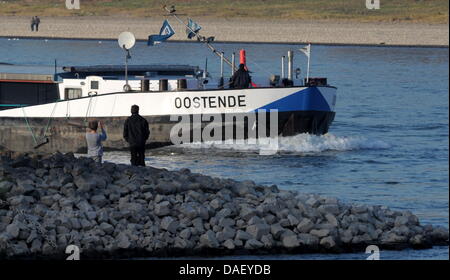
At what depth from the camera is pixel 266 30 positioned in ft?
376

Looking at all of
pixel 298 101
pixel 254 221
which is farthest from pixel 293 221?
pixel 298 101

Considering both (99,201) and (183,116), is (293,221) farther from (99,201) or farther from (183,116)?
(183,116)

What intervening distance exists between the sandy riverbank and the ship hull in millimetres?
69822

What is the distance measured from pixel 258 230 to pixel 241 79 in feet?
48.8

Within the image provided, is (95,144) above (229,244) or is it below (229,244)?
above

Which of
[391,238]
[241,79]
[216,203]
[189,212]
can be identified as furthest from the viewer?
[241,79]

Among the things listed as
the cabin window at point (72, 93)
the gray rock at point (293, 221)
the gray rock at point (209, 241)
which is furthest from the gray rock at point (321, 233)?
the cabin window at point (72, 93)

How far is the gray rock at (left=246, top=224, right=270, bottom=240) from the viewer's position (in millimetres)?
22297

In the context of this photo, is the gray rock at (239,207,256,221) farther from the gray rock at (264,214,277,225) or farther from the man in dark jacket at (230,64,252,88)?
the man in dark jacket at (230,64,252,88)

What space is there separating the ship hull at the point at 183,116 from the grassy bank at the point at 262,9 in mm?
76516

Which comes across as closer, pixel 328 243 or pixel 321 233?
pixel 328 243

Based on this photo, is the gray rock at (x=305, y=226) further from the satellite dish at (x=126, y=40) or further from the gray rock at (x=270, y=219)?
the satellite dish at (x=126, y=40)

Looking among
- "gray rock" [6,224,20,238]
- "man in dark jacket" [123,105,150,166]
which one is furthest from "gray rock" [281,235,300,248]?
"man in dark jacket" [123,105,150,166]

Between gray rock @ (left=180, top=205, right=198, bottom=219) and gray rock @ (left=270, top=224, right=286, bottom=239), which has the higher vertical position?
gray rock @ (left=180, top=205, right=198, bottom=219)
